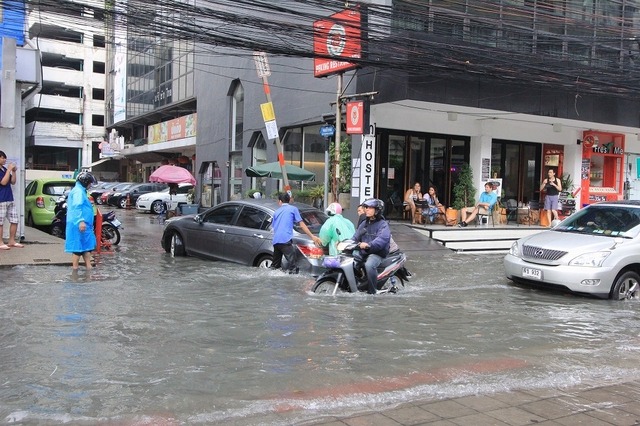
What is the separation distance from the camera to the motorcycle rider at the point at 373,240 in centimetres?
830

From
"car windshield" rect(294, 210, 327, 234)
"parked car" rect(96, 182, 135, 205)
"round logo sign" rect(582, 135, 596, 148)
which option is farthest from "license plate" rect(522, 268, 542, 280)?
"parked car" rect(96, 182, 135, 205)

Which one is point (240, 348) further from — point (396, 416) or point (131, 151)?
point (131, 151)

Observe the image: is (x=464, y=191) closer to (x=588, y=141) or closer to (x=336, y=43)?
(x=588, y=141)

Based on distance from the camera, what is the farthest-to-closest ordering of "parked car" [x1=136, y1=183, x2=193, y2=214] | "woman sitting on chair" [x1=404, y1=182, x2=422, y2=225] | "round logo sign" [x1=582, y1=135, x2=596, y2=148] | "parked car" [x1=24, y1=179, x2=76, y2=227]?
"parked car" [x1=136, y1=183, x2=193, y2=214] → "round logo sign" [x1=582, y1=135, x2=596, y2=148] → "woman sitting on chair" [x1=404, y1=182, x2=422, y2=225] → "parked car" [x1=24, y1=179, x2=76, y2=227]

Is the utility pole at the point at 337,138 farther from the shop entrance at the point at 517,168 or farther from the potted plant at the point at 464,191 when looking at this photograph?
the shop entrance at the point at 517,168

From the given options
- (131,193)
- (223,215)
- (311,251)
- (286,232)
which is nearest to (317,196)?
(223,215)

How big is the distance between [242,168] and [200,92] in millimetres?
7407

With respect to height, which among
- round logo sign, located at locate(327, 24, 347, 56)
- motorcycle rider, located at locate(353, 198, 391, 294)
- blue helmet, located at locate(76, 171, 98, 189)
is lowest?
motorcycle rider, located at locate(353, 198, 391, 294)

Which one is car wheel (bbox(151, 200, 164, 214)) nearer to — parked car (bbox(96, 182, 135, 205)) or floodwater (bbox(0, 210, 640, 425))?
parked car (bbox(96, 182, 135, 205))

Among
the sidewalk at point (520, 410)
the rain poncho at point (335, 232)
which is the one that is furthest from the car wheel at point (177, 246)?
the sidewalk at point (520, 410)

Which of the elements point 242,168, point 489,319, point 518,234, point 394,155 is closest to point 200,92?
point 242,168

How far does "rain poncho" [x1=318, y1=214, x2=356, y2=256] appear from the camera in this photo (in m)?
9.40

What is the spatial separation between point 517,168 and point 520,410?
57.9 ft

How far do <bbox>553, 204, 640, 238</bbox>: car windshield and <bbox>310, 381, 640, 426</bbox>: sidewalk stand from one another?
16.2 ft
